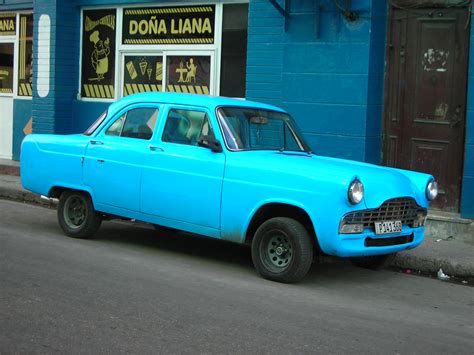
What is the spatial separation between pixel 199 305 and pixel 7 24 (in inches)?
458

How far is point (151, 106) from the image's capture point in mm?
8297

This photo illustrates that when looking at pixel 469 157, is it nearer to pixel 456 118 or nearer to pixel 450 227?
pixel 456 118

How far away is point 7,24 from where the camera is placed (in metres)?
15.9

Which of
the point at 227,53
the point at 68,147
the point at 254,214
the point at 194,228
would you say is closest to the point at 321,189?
the point at 254,214

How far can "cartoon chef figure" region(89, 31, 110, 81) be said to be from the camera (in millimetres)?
14297

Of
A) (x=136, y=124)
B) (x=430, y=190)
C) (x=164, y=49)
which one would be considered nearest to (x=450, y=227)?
(x=430, y=190)

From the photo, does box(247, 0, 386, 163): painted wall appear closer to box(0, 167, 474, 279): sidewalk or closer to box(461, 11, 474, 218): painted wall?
box(461, 11, 474, 218): painted wall

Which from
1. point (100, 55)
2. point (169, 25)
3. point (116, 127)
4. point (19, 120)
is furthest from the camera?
point (19, 120)

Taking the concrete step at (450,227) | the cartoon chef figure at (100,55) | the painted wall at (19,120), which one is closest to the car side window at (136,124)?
the concrete step at (450,227)

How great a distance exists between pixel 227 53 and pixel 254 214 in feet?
19.3

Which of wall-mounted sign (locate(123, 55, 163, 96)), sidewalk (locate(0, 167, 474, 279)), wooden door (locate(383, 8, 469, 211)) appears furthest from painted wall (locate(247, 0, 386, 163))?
wall-mounted sign (locate(123, 55, 163, 96))

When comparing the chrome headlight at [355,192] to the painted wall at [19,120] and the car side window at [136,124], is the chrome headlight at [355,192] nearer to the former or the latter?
Result: the car side window at [136,124]

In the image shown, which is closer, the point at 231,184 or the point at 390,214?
the point at 390,214

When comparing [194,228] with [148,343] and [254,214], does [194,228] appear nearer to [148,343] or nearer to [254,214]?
[254,214]
